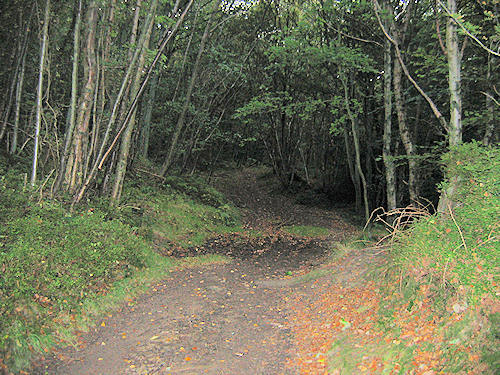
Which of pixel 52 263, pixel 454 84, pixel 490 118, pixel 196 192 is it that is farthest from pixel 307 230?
pixel 52 263

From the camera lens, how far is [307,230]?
14.0 metres

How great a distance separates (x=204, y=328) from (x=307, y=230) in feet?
30.9

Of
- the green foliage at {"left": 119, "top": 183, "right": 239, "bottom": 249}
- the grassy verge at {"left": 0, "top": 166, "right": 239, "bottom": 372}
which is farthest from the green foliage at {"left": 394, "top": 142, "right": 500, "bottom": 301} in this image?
the green foliage at {"left": 119, "top": 183, "right": 239, "bottom": 249}

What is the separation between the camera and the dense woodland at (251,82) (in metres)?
7.77

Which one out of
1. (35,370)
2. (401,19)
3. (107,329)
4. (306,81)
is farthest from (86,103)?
(306,81)

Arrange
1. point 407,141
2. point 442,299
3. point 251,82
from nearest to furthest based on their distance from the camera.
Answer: point 442,299
point 407,141
point 251,82

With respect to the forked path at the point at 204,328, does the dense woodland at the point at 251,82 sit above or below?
above

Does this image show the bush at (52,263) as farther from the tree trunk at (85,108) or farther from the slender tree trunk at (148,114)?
the slender tree trunk at (148,114)

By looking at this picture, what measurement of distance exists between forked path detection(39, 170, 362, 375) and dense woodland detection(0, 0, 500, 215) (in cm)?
328

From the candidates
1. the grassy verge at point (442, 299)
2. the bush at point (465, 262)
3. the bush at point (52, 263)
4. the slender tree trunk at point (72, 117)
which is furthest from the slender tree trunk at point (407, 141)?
the slender tree trunk at point (72, 117)

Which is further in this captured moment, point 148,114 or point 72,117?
point 148,114

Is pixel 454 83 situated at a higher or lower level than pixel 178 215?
higher

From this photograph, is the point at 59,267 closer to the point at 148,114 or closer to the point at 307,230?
the point at 307,230

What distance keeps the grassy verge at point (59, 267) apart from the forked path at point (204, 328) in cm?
29
